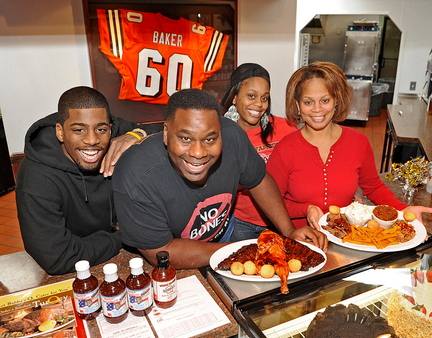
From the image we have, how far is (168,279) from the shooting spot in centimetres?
123

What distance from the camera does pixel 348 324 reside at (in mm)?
1237

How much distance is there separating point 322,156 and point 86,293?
1459 mm

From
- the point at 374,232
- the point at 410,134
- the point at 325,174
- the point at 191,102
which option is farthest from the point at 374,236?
the point at 410,134

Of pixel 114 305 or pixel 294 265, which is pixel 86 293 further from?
pixel 294 265

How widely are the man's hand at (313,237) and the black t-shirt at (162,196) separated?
360 mm

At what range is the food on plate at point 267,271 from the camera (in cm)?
129

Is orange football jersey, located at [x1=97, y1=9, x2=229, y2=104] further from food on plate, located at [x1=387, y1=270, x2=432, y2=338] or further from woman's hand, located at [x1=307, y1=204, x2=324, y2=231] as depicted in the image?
food on plate, located at [x1=387, y1=270, x2=432, y2=338]

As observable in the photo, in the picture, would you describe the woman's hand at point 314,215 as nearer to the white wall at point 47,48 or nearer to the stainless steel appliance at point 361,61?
the white wall at point 47,48

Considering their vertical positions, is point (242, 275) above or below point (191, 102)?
below

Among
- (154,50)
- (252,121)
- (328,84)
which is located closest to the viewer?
(328,84)

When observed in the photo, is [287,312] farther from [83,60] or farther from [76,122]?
[83,60]

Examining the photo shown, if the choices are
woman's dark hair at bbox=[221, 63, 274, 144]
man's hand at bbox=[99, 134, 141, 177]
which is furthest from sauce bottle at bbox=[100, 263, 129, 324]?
woman's dark hair at bbox=[221, 63, 274, 144]

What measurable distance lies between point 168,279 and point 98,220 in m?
0.76

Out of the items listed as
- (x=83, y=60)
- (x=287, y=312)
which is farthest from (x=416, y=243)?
(x=83, y=60)
